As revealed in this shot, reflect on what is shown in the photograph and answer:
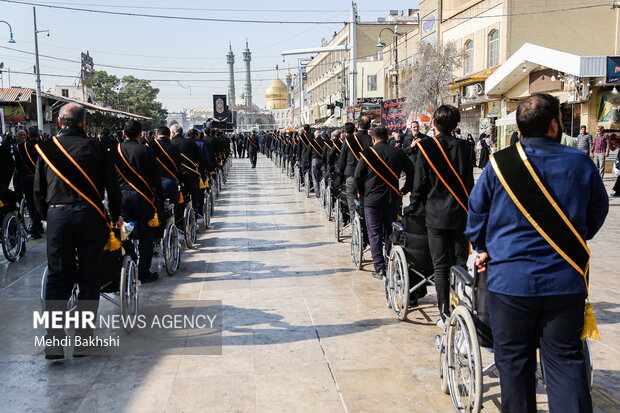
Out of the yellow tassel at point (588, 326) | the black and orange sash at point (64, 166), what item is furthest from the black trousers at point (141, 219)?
the yellow tassel at point (588, 326)

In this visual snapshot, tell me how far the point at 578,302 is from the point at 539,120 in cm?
90

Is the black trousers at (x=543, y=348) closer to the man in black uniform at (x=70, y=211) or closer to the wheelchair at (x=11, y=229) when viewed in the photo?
the man in black uniform at (x=70, y=211)

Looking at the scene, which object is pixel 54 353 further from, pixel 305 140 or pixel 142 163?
pixel 305 140

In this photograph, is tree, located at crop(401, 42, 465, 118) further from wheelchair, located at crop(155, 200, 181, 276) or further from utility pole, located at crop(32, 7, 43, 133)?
wheelchair, located at crop(155, 200, 181, 276)

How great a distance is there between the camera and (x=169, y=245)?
25.0 ft

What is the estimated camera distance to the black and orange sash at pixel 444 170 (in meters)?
4.95

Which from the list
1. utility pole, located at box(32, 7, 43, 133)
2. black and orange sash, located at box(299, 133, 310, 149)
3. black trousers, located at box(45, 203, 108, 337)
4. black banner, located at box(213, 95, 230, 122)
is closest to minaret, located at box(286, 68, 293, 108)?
black banner, located at box(213, 95, 230, 122)

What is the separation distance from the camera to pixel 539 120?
2.98 metres

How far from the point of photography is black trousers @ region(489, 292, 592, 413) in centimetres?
289

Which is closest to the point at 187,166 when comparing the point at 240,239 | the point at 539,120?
the point at 240,239

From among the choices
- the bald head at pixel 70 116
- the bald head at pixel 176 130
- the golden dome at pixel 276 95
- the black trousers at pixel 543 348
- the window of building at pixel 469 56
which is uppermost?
the golden dome at pixel 276 95

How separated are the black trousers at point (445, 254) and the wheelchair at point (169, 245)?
365 centimetres

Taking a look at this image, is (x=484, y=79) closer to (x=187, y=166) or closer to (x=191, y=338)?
(x=187, y=166)

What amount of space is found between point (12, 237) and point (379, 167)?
18.0 ft
